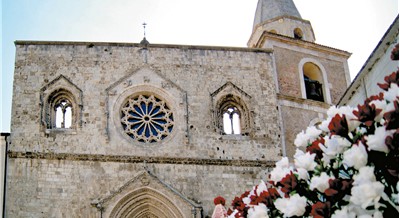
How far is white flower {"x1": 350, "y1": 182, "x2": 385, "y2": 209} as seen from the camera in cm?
505

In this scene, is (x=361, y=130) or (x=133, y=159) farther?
(x=133, y=159)

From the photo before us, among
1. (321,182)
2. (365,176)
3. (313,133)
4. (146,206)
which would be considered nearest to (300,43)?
(146,206)

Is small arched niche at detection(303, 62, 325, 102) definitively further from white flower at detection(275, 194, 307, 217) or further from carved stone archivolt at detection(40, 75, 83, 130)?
white flower at detection(275, 194, 307, 217)

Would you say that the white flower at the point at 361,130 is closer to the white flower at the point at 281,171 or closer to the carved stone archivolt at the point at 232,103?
the white flower at the point at 281,171

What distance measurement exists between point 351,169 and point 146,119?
12.6 meters

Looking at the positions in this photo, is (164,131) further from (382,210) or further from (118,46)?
(382,210)

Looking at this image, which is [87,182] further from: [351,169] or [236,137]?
[351,169]

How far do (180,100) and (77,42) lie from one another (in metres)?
3.67

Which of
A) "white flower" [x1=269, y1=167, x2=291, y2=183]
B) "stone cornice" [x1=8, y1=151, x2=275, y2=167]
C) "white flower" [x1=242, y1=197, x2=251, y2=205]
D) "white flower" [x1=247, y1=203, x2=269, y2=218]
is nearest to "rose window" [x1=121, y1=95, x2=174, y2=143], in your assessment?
"stone cornice" [x1=8, y1=151, x2=275, y2=167]

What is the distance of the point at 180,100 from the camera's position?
18094 millimetres

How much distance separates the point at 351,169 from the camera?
5734 millimetres

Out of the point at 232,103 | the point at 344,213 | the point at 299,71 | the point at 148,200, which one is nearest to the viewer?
the point at 344,213

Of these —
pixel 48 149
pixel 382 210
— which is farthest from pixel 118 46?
pixel 382 210

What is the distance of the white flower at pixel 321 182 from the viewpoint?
5.71 meters
